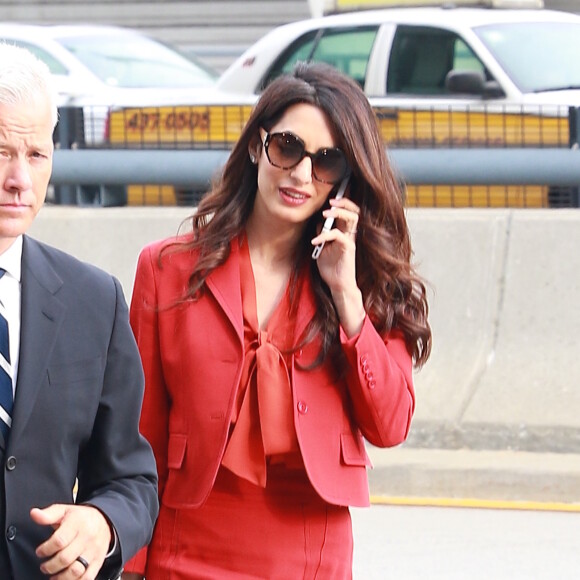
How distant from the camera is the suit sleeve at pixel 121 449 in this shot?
2596 millimetres

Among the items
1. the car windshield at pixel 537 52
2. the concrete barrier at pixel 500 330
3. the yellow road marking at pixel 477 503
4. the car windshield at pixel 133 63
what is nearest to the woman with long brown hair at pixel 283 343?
the yellow road marking at pixel 477 503

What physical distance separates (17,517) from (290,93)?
1434 mm

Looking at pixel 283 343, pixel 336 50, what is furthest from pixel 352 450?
pixel 336 50

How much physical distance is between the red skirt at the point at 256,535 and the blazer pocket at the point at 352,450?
0.11 metres

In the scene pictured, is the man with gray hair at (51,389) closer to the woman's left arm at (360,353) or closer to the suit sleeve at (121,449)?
the suit sleeve at (121,449)

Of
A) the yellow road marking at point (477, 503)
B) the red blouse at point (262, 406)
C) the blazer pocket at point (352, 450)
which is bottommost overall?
the yellow road marking at point (477, 503)

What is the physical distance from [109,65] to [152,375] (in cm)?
1214

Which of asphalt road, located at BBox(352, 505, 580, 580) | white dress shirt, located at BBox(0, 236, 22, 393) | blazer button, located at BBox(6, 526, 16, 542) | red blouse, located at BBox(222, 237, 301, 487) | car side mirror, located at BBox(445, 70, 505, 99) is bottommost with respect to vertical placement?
asphalt road, located at BBox(352, 505, 580, 580)

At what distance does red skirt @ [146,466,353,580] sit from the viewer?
3.33m

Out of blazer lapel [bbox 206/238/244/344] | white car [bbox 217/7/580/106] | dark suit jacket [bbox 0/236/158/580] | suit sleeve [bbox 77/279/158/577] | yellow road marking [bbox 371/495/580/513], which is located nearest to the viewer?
dark suit jacket [bbox 0/236/158/580]

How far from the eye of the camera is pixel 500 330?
792cm

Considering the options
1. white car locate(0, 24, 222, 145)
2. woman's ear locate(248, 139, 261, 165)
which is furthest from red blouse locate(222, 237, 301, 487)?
white car locate(0, 24, 222, 145)

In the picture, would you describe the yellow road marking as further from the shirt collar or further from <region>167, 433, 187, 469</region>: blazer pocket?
the shirt collar

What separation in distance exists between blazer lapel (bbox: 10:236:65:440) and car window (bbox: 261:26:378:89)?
29.2ft
